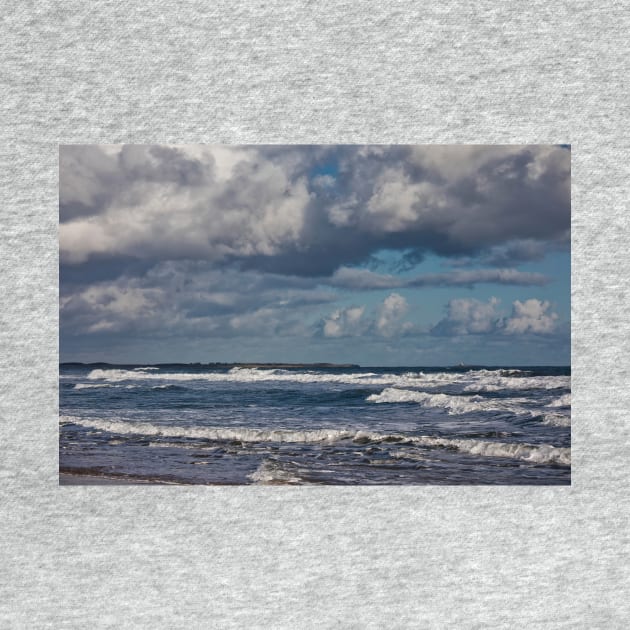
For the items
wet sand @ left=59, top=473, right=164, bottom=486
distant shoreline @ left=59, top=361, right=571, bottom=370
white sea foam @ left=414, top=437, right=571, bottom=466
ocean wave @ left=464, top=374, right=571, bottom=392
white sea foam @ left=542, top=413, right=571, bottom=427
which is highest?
distant shoreline @ left=59, top=361, right=571, bottom=370

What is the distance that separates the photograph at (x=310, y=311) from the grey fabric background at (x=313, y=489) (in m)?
0.08

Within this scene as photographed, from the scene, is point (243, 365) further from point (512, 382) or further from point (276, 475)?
point (512, 382)

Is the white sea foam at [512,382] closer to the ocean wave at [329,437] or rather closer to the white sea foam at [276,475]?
the ocean wave at [329,437]

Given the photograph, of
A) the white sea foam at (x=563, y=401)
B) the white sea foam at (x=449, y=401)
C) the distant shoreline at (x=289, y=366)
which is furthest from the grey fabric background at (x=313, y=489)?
the white sea foam at (x=449, y=401)

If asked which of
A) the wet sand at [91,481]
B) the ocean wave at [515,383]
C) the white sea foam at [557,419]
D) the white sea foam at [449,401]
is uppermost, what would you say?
the ocean wave at [515,383]

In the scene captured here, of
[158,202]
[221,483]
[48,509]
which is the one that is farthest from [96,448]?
[158,202]

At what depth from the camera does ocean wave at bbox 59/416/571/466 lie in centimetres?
309

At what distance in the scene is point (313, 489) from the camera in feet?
9.95

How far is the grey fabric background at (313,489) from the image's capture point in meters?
3.00

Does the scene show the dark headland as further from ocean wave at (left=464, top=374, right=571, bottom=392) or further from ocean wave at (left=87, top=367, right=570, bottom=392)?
ocean wave at (left=464, top=374, right=571, bottom=392)

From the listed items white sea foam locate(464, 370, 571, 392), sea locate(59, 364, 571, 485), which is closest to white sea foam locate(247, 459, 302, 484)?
sea locate(59, 364, 571, 485)

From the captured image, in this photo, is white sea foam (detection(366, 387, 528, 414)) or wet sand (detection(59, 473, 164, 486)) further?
white sea foam (detection(366, 387, 528, 414))

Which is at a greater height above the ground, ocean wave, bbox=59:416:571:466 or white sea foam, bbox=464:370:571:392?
white sea foam, bbox=464:370:571:392

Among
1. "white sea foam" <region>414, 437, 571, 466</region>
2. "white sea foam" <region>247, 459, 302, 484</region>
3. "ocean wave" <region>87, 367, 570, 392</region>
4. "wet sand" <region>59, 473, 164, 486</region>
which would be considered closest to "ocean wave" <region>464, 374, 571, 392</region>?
"ocean wave" <region>87, 367, 570, 392</region>
